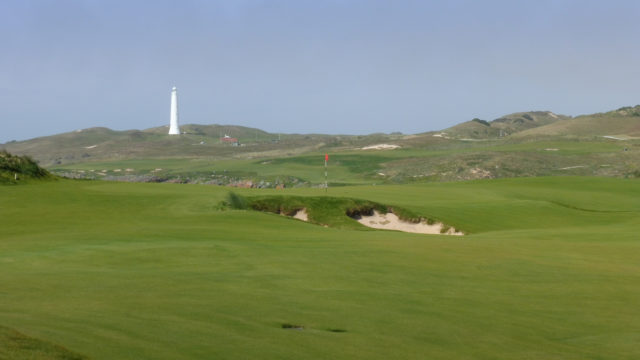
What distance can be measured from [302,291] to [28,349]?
741cm

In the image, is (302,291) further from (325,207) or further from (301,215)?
Answer: (325,207)

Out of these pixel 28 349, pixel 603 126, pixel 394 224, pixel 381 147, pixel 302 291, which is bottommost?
pixel 394 224

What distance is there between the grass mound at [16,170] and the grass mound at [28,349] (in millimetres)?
37961

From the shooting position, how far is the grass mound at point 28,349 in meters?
8.98

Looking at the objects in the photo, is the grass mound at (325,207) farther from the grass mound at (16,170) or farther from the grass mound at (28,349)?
the grass mound at (28,349)

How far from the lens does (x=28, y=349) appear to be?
30.3ft

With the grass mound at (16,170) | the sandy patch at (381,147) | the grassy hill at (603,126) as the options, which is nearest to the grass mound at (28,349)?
the grass mound at (16,170)

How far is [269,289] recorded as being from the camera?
52.5 feet

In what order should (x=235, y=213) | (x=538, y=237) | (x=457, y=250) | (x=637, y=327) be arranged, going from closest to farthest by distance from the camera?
1. (x=637, y=327)
2. (x=457, y=250)
3. (x=538, y=237)
4. (x=235, y=213)

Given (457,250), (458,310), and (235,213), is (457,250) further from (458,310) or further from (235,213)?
(235,213)

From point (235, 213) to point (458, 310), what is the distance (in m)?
19.5

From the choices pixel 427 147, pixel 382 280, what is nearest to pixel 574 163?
pixel 427 147

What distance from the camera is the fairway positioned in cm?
1164

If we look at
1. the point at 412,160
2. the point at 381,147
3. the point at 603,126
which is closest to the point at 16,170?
the point at 412,160
